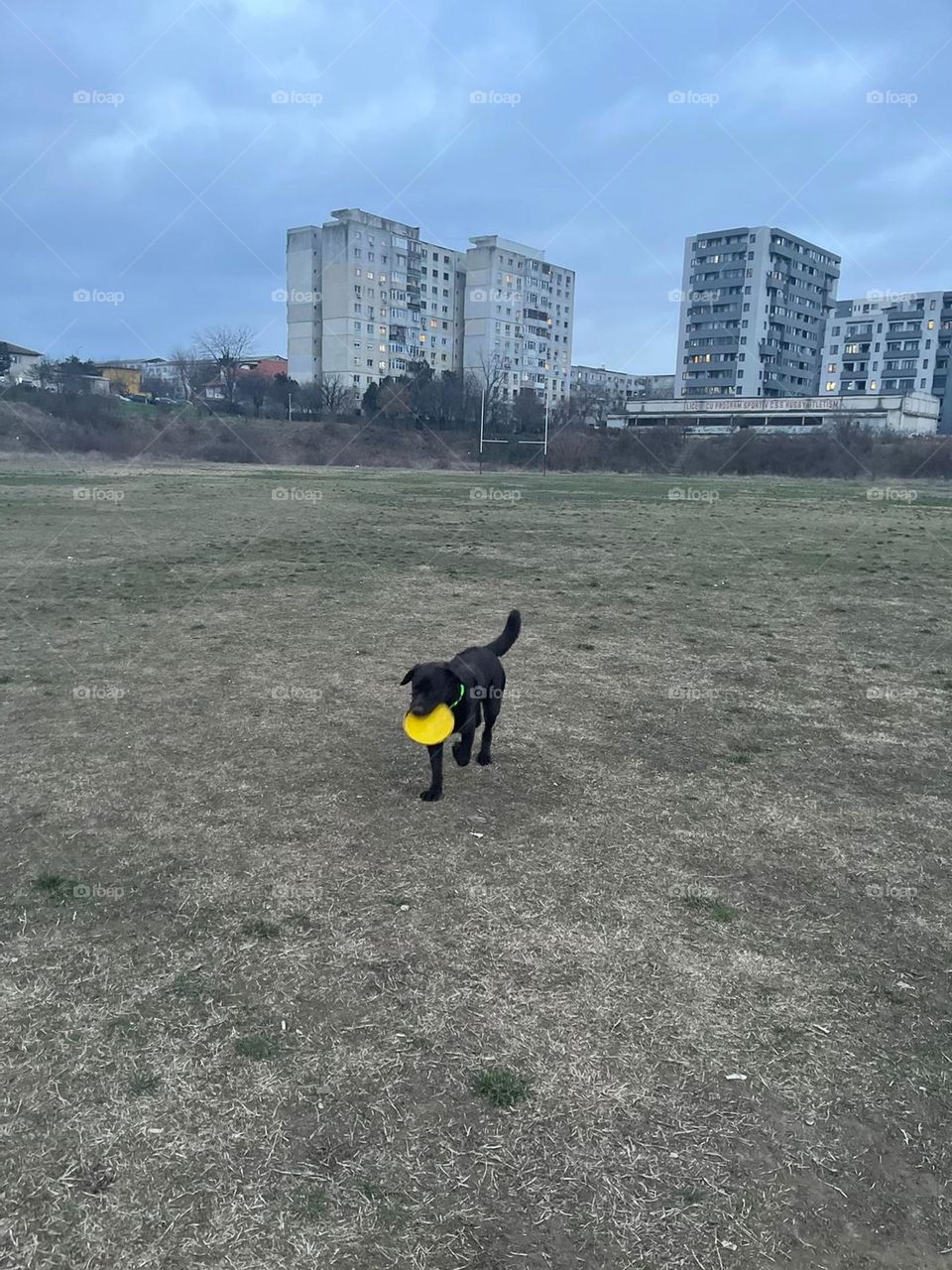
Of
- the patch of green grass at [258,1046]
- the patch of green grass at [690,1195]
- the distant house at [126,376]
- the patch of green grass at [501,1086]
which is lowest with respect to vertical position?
the patch of green grass at [690,1195]

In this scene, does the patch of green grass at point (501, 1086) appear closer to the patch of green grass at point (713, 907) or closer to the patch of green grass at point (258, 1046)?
the patch of green grass at point (258, 1046)

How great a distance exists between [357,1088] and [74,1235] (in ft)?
3.04

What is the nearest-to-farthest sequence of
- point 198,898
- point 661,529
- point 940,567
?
1. point 198,898
2. point 940,567
3. point 661,529

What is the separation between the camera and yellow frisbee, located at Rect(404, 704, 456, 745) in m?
4.55

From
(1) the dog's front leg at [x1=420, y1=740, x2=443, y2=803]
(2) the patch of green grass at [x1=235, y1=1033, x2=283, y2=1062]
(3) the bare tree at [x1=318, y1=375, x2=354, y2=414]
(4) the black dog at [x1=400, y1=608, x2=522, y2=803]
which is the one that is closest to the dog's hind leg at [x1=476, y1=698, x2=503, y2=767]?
(4) the black dog at [x1=400, y1=608, x2=522, y2=803]

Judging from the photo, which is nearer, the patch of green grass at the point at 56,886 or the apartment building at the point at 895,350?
the patch of green grass at the point at 56,886

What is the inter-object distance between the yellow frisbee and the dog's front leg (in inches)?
16.7

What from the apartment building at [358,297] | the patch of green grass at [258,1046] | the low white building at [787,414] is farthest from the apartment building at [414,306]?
the patch of green grass at [258,1046]

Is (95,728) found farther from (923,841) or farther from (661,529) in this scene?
(661,529)

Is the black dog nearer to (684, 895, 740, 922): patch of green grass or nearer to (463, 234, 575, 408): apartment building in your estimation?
(684, 895, 740, 922): patch of green grass

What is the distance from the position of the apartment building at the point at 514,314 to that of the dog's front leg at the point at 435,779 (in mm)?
95498

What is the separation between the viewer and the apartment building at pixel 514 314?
333 ft

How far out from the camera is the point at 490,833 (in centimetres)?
481

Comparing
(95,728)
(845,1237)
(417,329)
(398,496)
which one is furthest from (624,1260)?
(417,329)
